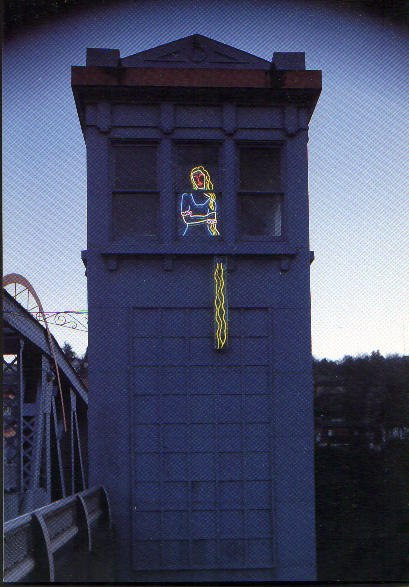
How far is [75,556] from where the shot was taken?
4070mm

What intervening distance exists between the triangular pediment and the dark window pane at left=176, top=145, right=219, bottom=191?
85cm

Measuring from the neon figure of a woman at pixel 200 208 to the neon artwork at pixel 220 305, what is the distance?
419 mm

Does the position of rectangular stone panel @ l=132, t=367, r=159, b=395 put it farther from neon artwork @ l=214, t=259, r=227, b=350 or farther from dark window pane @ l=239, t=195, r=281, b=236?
dark window pane @ l=239, t=195, r=281, b=236

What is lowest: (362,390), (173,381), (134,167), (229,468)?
(229,468)

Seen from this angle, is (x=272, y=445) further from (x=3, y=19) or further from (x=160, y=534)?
(x=3, y=19)

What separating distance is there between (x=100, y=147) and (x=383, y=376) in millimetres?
3814

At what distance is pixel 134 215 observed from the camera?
5977mm

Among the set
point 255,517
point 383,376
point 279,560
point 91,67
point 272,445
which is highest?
point 91,67

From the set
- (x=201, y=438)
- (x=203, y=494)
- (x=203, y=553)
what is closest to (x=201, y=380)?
(x=201, y=438)

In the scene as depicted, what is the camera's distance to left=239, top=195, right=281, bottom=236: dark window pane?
6.04 meters

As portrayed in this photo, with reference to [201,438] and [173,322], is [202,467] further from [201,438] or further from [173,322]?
[173,322]

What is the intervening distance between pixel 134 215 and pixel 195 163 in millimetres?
853

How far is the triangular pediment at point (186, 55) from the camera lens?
19.5 ft

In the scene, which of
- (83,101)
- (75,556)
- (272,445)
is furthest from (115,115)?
(75,556)
